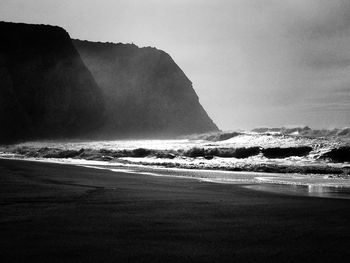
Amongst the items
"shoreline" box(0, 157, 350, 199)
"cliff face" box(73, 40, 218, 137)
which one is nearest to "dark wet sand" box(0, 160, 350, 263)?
"shoreline" box(0, 157, 350, 199)

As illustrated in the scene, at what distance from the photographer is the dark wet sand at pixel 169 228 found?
10.8ft

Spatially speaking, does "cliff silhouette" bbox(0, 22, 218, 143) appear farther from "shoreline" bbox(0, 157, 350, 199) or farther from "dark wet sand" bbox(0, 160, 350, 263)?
"dark wet sand" bbox(0, 160, 350, 263)

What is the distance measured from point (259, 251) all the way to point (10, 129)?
57.0 metres

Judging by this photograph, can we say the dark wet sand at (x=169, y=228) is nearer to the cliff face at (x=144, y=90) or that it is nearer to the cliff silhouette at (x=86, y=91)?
the cliff silhouette at (x=86, y=91)

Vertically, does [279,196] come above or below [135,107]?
below

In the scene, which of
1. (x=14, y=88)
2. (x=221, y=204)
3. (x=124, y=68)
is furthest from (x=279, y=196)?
(x=124, y=68)

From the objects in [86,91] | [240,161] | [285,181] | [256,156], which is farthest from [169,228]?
[86,91]

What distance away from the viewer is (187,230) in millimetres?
4262

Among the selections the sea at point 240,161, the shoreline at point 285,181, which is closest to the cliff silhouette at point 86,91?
the sea at point 240,161

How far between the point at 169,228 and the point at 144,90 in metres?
75.4

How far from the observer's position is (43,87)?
62.4m

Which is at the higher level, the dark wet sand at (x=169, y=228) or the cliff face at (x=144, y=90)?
the cliff face at (x=144, y=90)

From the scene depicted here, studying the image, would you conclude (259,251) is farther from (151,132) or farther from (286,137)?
(151,132)

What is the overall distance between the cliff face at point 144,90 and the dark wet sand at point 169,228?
213 feet
